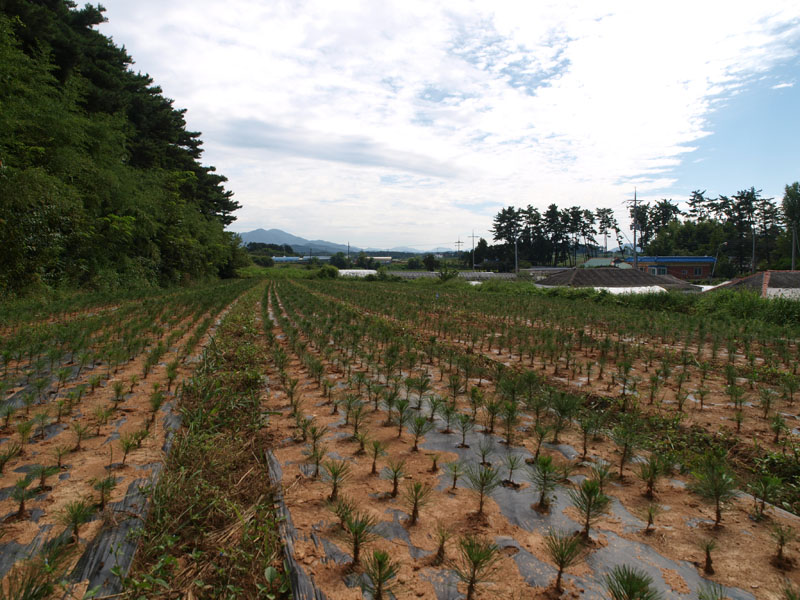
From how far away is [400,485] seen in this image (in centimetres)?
246

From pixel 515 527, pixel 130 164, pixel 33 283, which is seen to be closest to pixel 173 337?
pixel 515 527

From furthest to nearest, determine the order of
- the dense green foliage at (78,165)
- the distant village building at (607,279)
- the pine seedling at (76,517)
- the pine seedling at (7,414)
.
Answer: the distant village building at (607,279) < the dense green foliage at (78,165) < the pine seedling at (7,414) < the pine seedling at (76,517)

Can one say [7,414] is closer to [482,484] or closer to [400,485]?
[400,485]

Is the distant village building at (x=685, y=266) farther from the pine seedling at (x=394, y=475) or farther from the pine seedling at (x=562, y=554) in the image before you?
the pine seedling at (x=562, y=554)

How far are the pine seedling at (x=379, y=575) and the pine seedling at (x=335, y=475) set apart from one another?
619 millimetres

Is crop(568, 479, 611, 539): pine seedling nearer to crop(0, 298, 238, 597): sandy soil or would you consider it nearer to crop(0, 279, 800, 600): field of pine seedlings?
crop(0, 279, 800, 600): field of pine seedlings

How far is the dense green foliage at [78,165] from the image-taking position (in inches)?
382

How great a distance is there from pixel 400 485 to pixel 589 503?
3.54 ft

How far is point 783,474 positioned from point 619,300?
16091 mm

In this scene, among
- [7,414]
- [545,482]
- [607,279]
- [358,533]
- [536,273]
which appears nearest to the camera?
[358,533]

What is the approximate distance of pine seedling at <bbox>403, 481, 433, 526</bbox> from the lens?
211cm

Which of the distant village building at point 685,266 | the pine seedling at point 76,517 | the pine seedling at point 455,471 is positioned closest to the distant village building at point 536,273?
the distant village building at point 685,266

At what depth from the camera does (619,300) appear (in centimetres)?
1725

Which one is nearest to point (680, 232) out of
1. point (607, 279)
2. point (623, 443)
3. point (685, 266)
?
point (685, 266)
